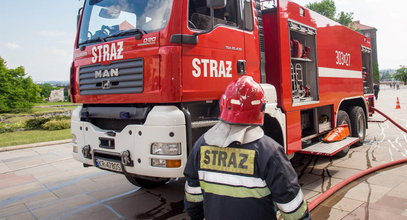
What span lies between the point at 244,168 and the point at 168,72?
186 cm

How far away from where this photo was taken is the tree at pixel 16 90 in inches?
1076

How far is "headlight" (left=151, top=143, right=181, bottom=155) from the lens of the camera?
123 inches

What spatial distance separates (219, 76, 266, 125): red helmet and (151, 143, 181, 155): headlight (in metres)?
1.44

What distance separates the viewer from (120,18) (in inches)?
152

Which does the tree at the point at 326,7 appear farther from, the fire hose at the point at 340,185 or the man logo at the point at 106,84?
the man logo at the point at 106,84

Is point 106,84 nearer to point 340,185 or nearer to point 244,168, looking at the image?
point 244,168

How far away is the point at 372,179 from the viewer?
4840 millimetres

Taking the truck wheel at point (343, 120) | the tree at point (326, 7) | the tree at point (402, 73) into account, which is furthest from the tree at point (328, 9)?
the truck wheel at point (343, 120)

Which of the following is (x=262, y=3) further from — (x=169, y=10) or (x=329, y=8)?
(x=329, y=8)

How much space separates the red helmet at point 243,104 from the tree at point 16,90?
96.2 ft

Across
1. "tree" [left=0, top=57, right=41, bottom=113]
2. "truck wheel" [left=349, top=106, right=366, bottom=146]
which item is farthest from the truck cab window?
"tree" [left=0, top=57, right=41, bottom=113]

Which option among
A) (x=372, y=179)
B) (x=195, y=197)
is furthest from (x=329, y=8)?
(x=195, y=197)

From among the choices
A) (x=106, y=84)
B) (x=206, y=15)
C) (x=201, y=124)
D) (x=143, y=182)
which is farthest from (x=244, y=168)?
(x=143, y=182)

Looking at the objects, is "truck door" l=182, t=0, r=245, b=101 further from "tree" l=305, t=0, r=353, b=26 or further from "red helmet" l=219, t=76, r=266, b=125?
"tree" l=305, t=0, r=353, b=26
